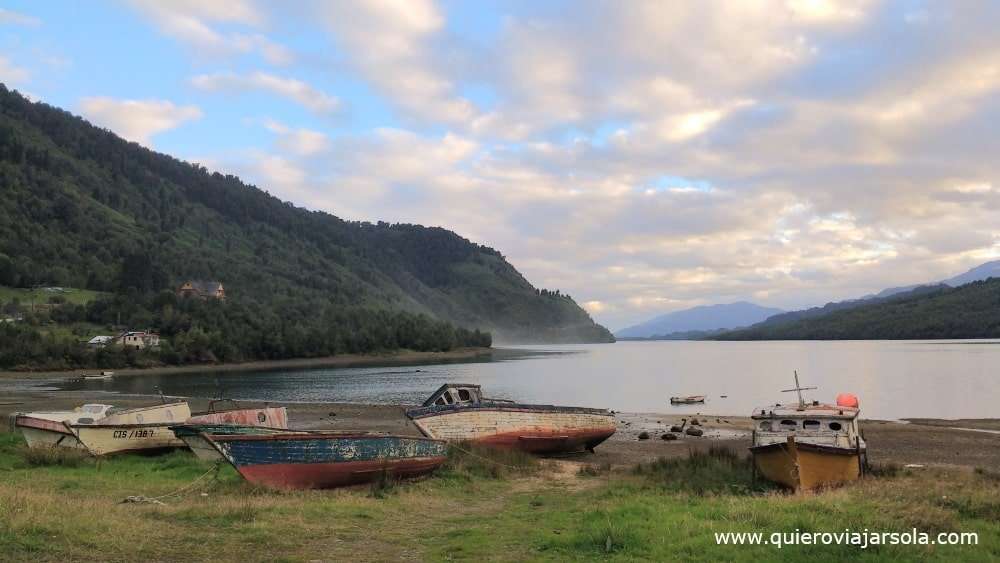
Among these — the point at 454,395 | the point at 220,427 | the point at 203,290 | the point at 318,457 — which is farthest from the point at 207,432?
the point at 203,290

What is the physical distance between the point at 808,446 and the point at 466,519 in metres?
9.03

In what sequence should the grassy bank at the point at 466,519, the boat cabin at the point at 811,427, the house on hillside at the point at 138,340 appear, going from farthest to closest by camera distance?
the house on hillside at the point at 138,340 < the boat cabin at the point at 811,427 < the grassy bank at the point at 466,519

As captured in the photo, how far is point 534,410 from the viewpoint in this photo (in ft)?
93.4

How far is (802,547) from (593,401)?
2238 inches

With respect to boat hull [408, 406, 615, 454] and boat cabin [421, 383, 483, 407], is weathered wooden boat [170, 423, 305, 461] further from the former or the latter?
boat cabin [421, 383, 483, 407]

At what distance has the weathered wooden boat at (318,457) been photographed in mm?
16828

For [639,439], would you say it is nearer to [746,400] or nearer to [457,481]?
[457,481]

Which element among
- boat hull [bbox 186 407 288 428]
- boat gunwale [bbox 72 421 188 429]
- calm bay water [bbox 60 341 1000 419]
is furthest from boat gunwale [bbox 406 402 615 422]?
calm bay water [bbox 60 341 1000 419]

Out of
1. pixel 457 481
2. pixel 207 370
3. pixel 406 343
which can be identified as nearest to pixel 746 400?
pixel 457 481

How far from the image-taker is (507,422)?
1075 inches

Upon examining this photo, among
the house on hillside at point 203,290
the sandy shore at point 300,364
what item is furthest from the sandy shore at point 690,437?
the house on hillside at point 203,290

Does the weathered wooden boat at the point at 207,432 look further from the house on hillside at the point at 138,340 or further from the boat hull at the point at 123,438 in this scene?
the house on hillside at the point at 138,340

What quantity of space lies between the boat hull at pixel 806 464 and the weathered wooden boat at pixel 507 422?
10.8m

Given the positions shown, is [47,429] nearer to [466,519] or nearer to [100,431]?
[100,431]
